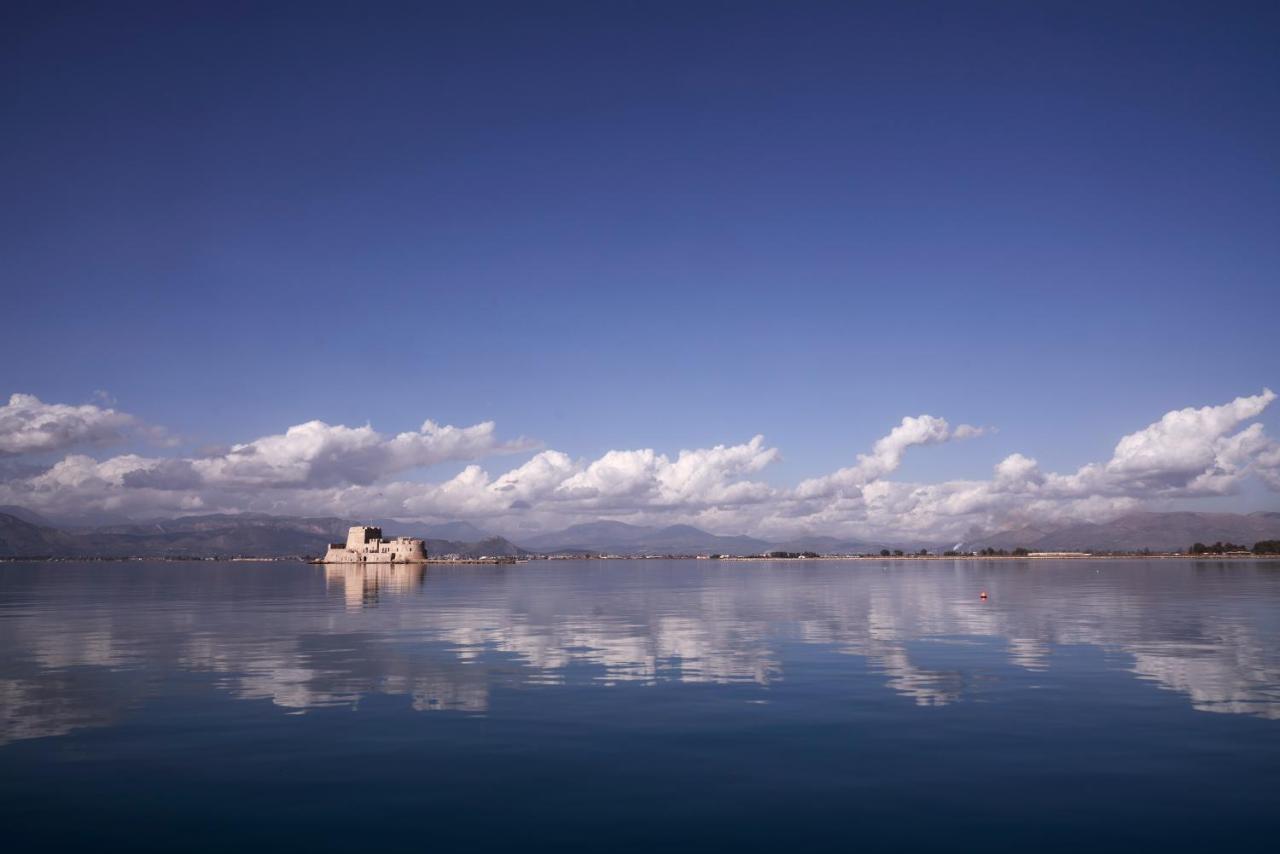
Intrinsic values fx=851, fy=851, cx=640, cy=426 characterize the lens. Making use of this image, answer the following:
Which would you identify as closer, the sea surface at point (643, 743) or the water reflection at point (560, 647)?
the sea surface at point (643, 743)

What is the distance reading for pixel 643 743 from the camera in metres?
27.2

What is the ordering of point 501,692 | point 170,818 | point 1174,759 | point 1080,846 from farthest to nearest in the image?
point 501,692
point 1174,759
point 170,818
point 1080,846

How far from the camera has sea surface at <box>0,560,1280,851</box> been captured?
19438 millimetres

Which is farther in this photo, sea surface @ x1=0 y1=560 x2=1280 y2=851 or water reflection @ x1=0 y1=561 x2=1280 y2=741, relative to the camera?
water reflection @ x1=0 y1=561 x2=1280 y2=741

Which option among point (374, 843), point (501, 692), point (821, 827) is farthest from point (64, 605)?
point (821, 827)

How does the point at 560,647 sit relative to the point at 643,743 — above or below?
below

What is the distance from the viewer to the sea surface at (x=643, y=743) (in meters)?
19.4

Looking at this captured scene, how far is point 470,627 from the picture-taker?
2603 inches

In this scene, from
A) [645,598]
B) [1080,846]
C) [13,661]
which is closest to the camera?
[1080,846]

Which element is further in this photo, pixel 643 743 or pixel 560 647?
pixel 560 647

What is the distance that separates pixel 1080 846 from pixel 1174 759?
30.4 ft

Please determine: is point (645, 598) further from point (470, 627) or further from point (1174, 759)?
point (1174, 759)

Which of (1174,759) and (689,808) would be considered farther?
(1174,759)

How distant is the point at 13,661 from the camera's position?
4494 cm
